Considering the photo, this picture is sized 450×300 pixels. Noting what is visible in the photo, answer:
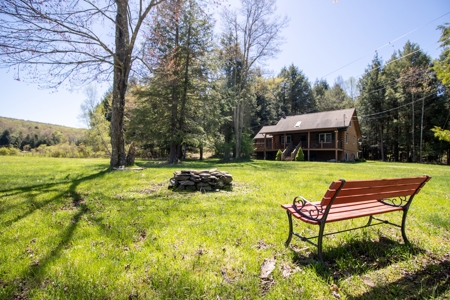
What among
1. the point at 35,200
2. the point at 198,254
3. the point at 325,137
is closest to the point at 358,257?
the point at 198,254

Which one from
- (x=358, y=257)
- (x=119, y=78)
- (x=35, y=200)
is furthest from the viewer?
(x=119, y=78)

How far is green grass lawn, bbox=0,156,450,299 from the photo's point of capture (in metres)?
2.18

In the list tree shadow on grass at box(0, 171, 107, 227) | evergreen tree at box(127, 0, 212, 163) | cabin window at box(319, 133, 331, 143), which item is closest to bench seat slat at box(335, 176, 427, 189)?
tree shadow on grass at box(0, 171, 107, 227)

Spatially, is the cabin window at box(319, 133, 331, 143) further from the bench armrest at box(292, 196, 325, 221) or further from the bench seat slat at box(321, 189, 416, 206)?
the bench armrest at box(292, 196, 325, 221)

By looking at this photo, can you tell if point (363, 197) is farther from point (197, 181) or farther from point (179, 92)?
point (179, 92)

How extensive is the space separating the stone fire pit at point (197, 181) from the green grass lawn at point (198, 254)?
1.34 m

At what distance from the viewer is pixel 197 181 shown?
6645 millimetres

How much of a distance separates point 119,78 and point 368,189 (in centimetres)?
1023

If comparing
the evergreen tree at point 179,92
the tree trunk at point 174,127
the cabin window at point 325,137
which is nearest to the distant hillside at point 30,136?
the evergreen tree at point 179,92

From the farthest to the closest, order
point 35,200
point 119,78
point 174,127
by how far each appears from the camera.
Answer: point 174,127 < point 119,78 < point 35,200

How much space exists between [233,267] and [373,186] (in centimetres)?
197

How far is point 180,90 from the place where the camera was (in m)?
17.7

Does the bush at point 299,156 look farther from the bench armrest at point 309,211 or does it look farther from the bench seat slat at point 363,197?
the bench armrest at point 309,211

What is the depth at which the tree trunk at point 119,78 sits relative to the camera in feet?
31.0
